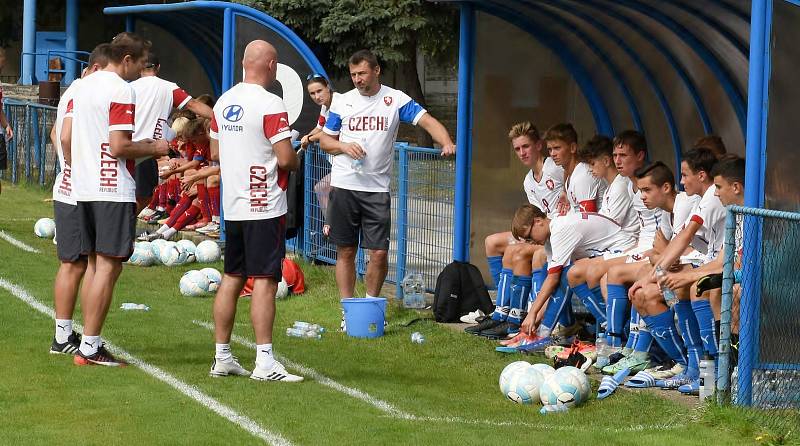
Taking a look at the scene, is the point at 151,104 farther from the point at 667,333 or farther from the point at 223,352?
the point at 667,333

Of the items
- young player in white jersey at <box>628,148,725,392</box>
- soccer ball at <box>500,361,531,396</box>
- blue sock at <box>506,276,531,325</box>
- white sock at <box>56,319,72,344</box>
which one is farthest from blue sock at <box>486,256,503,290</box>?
white sock at <box>56,319,72,344</box>

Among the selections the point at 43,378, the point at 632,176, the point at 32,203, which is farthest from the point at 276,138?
the point at 32,203

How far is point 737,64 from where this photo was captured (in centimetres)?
938

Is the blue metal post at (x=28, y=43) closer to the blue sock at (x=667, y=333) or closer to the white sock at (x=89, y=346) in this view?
the white sock at (x=89, y=346)

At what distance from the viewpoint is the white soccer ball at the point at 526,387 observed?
7500 mm

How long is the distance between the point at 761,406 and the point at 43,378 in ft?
13.1

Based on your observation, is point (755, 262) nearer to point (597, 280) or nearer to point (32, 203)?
point (597, 280)

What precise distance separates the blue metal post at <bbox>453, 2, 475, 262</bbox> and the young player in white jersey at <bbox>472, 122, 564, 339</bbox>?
0.39 metres

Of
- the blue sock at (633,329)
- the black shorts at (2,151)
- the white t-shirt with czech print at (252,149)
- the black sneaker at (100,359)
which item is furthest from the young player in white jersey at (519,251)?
the black shorts at (2,151)

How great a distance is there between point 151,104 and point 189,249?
7.83 feet

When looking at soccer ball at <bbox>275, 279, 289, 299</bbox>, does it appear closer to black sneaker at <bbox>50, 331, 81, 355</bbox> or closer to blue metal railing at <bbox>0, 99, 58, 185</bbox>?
black sneaker at <bbox>50, 331, 81, 355</bbox>

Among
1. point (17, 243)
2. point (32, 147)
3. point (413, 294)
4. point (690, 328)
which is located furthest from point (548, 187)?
point (32, 147)

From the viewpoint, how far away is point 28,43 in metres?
34.4

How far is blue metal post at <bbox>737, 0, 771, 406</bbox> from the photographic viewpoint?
696 cm
